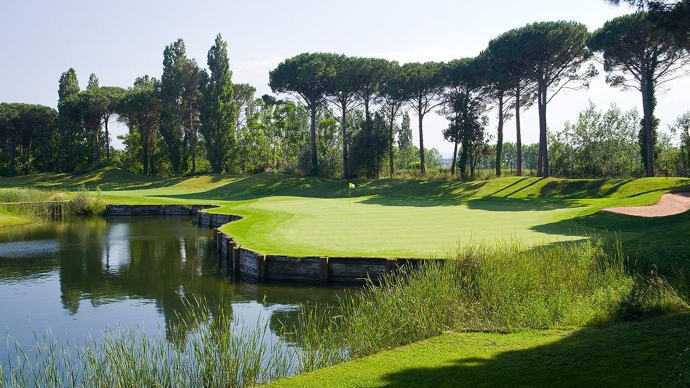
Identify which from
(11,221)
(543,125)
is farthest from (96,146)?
(543,125)

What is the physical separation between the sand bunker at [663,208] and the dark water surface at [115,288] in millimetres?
12599

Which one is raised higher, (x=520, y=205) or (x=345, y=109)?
(x=345, y=109)

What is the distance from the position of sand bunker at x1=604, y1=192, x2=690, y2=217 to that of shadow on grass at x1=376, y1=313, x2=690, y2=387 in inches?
577

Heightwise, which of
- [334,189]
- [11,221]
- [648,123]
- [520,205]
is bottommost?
[520,205]

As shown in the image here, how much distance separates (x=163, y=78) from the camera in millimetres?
67500

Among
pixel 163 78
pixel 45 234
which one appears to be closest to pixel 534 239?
pixel 45 234

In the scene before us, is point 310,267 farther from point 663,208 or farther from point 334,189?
point 334,189

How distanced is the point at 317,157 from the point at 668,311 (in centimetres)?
5307

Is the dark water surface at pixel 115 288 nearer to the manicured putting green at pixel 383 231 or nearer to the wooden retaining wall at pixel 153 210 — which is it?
the manicured putting green at pixel 383 231

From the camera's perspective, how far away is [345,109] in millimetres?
58844

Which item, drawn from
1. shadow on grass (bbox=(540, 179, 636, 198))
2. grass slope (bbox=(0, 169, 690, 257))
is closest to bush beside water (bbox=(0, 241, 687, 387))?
grass slope (bbox=(0, 169, 690, 257))

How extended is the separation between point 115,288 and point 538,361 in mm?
13595

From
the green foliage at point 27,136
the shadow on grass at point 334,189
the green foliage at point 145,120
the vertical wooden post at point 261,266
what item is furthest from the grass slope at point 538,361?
the green foliage at point 27,136

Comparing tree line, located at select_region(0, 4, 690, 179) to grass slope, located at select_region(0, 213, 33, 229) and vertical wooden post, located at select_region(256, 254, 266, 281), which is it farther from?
grass slope, located at select_region(0, 213, 33, 229)
